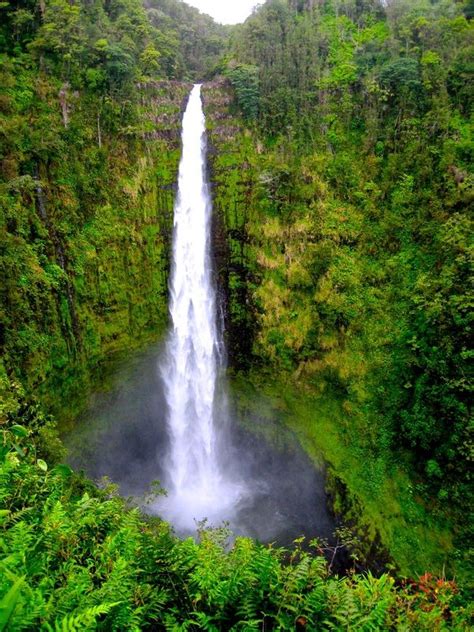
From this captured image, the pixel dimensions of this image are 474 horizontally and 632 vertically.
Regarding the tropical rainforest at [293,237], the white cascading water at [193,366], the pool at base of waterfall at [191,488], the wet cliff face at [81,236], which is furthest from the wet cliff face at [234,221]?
the pool at base of waterfall at [191,488]

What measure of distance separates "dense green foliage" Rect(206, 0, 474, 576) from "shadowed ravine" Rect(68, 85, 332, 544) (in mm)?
1980

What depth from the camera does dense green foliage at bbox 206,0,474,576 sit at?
1545cm

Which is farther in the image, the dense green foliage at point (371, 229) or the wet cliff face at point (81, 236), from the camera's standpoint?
the dense green foliage at point (371, 229)

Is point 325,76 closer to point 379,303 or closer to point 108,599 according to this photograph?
point 379,303

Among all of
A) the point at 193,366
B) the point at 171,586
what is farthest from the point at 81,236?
the point at 171,586

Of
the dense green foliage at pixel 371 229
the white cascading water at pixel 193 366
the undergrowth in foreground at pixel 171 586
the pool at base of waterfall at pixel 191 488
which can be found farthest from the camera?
the white cascading water at pixel 193 366

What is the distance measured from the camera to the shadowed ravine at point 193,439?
1572cm

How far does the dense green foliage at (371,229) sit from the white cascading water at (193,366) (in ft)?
5.24

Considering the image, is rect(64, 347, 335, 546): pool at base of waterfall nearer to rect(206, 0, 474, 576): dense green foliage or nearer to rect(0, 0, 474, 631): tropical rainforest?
rect(0, 0, 474, 631): tropical rainforest

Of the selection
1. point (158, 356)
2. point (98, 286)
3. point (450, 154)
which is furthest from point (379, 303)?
point (98, 286)

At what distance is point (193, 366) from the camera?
19469 mm

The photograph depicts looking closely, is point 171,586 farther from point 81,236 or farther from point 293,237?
point 293,237

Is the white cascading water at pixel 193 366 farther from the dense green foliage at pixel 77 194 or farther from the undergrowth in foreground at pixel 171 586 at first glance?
the undergrowth in foreground at pixel 171 586

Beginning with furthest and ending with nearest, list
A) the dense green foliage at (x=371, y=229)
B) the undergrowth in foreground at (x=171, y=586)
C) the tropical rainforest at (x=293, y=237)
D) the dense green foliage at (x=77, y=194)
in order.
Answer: the dense green foliage at (x=371, y=229)
the dense green foliage at (x=77, y=194)
the tropical rainforest at (x=293, y=237)
the undergrowth in foreground at (x=171, y=586)
